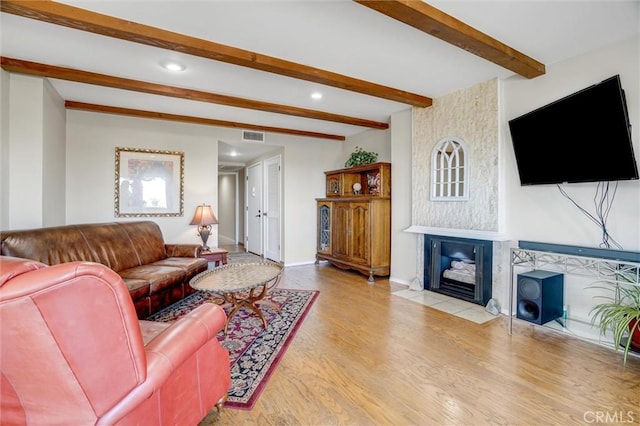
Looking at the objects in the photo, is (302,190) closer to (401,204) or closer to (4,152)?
(401,204)

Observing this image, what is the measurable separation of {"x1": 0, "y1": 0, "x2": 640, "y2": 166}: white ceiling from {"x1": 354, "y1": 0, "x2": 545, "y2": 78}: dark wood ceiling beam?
0.05 metres

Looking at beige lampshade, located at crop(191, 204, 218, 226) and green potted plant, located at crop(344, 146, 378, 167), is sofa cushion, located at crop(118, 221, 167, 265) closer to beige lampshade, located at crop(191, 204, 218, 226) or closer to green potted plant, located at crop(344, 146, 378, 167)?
beige lampshade, located at crop(191, 204, 218, 226)

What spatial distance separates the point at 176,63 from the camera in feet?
9.40

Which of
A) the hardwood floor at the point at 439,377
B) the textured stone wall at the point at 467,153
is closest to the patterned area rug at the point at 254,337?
the hardwood floor at the point at 439,377

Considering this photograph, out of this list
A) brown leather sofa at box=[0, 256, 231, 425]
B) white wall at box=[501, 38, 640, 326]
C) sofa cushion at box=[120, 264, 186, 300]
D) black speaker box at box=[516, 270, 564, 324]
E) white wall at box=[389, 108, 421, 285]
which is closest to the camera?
brown leather sofa at box=[0, 256, 231, 425]

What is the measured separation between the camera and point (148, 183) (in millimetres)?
4617

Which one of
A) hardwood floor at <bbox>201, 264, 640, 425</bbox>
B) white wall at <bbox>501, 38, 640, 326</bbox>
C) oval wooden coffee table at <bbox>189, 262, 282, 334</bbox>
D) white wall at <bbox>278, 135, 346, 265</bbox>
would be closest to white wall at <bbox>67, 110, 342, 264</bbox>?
white wall at <bbox>278, 135, 346, 265</bbox>

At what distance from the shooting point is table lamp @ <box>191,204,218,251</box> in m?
4.55

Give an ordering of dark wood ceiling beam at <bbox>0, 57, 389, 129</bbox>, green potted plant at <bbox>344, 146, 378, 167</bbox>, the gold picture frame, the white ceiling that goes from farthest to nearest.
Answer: green potted plant at <bbox>344, 146, 378, 167</bbox> < the gold picture frame < dark wood ceiling beam at <bbox>0, 57, 389, 129</bbox> < the white ceiling

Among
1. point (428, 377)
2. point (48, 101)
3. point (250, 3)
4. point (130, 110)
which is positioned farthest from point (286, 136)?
point (428, 377)

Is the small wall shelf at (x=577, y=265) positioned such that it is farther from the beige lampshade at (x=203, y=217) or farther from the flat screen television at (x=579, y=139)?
the beige lampshade at (x=203, y=217)

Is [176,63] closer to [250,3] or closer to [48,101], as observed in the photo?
[250,3]

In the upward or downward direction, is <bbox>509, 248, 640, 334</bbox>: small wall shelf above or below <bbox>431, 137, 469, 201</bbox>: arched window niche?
below

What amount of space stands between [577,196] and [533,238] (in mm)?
531
